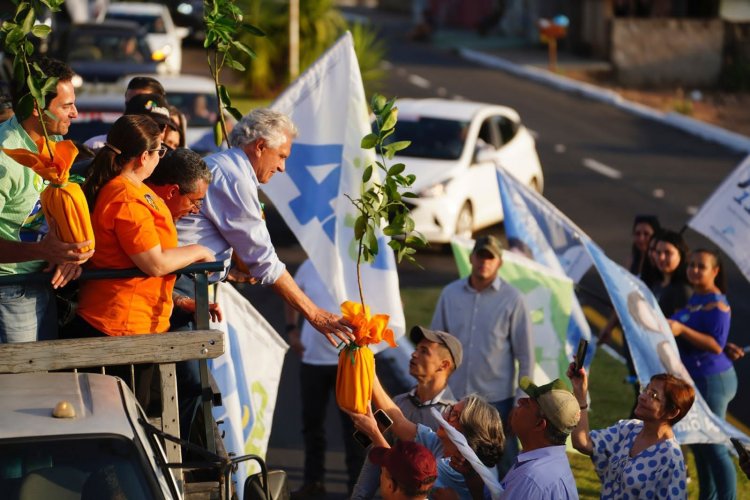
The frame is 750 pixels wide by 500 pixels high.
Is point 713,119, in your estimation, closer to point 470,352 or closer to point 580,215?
point 580,215

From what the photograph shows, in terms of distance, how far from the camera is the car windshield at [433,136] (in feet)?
59.3

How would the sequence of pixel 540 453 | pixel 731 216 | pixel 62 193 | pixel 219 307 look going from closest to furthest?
pixel 62 193 → pixel 540 453 → pixel 219 307 → pixel 731 216

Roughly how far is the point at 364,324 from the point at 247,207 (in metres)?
1.02

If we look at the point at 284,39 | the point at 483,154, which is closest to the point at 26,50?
the point at 483,154

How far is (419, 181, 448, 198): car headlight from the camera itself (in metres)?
17.1

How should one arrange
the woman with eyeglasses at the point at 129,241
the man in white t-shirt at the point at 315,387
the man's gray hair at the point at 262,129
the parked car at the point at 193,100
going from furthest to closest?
the parked car at the point at 193,100
the man in white t-shirt at the point at 315,387
the man's gray hair at the point at 262,129
the woman with eyeglasses at the point at 129,241

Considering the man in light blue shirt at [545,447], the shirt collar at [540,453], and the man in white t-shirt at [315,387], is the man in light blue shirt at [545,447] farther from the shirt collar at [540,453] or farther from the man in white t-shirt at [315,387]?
the man in white t-shirt at [315,387]

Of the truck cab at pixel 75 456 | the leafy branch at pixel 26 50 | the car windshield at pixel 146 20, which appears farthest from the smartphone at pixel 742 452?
the car windshield at pixel 146 20

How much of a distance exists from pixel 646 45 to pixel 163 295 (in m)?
33.4

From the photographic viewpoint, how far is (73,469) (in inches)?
193

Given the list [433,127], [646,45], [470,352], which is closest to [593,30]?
[646,45]

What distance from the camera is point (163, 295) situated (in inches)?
235

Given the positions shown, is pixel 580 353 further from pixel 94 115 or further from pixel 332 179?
pixel 94 115

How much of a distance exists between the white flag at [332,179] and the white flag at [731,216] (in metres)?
2.83
